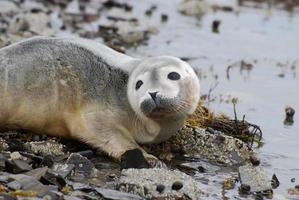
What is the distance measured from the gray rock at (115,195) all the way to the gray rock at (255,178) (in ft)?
3.44

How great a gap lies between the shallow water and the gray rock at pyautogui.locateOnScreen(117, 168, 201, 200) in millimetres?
419

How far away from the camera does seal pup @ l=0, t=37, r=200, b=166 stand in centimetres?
718

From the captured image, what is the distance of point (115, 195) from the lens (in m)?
6.02

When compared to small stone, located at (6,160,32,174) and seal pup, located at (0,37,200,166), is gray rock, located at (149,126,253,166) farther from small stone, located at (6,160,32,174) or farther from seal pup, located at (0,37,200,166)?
small stone, located at (6,160,32,174)

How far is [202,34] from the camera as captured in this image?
15617 millimetres

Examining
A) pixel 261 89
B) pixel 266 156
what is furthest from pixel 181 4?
pixel 266 156

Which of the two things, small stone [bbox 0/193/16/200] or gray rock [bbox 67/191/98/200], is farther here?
gray rock [bbox 67/191/98/200]

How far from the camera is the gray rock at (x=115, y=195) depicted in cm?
598

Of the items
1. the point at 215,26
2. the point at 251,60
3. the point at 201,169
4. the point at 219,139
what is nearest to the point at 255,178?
the point at 201,169

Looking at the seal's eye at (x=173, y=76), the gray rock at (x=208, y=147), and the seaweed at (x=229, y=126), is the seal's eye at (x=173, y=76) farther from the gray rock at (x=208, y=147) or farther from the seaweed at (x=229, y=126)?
the seaweed at (x=229, y=126)

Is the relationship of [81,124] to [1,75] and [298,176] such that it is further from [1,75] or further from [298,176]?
[298,176]

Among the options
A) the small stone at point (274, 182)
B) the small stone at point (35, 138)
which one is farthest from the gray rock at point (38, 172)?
the small stone at point (274, 182)

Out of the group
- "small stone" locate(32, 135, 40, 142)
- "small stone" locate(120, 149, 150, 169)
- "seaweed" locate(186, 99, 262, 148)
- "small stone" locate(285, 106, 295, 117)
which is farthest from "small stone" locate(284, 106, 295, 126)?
"small stone" locate(32, 135, 40, 142)

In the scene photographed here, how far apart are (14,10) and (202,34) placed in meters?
3.39
